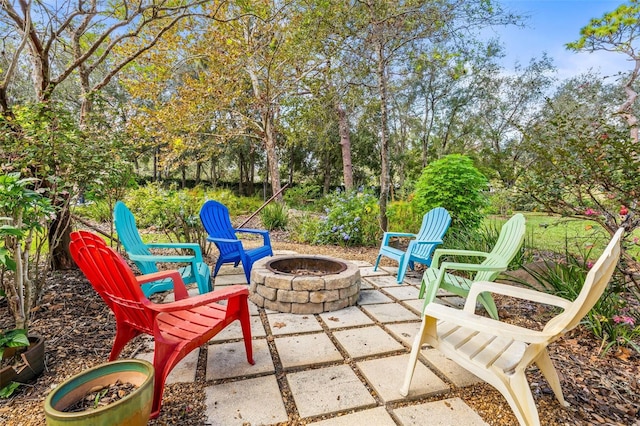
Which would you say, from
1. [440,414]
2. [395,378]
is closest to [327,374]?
[395,378]

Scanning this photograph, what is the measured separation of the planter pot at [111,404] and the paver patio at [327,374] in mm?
384

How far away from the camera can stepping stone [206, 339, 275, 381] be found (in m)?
1.79

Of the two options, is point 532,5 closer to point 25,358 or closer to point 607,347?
point 607,347

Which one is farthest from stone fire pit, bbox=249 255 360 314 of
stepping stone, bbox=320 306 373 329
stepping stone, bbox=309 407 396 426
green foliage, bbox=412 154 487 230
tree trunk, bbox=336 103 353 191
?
tree trunk, bbox=336 103 353 191

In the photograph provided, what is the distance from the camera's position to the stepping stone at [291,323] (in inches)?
93.0

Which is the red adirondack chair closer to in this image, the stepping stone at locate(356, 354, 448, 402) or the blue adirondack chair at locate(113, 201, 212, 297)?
the blue adirondack chair at locate(113, 201, 212, 297)

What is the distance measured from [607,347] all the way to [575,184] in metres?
1.33

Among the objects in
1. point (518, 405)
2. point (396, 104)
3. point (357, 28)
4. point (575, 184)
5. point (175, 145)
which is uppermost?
point (396, 104)

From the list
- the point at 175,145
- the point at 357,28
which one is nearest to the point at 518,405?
the point at 357,28

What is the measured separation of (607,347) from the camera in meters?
2.00

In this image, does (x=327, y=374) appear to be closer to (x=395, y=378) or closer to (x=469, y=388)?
(x=395, y=378)

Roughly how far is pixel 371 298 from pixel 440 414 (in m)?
1.61

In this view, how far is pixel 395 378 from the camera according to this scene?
69.3 inches

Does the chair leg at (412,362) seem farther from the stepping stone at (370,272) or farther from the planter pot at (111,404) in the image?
the stepping stone at (370,272)
